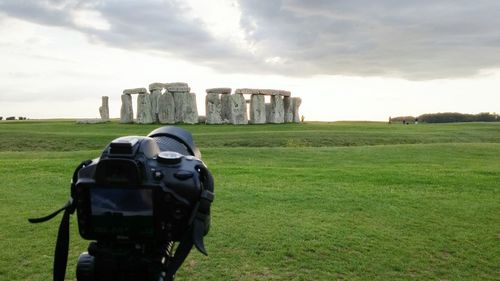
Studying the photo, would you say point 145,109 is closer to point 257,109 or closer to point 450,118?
point 257,109

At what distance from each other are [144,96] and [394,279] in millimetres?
32233

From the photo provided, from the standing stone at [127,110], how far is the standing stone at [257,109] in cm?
921

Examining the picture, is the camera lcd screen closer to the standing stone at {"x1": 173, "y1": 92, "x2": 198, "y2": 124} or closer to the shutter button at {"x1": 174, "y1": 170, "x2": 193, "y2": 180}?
the shutter button at {"x1": 174, "y1": 170, "x2": 193, "y2": 180}

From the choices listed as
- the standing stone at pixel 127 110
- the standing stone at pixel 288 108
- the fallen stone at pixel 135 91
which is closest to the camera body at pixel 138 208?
the fallen stone at pixel 135 91

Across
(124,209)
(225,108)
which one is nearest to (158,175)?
(124,209)

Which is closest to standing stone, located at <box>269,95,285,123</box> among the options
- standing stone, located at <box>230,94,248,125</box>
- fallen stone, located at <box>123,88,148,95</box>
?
standing stone, located at <box>230,94,248,125</box>

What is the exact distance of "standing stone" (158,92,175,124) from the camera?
113 feet

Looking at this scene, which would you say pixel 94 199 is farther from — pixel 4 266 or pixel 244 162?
pixel 244 162

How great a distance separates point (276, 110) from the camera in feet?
124

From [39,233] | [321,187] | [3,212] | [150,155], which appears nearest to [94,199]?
[150,155]

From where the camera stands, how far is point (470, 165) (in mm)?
14594

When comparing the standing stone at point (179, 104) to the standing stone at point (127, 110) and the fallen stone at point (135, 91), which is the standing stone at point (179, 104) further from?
the standing stone at point (127, 110)

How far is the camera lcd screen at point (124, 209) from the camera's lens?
2.19m

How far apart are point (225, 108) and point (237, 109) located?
1256 mm
